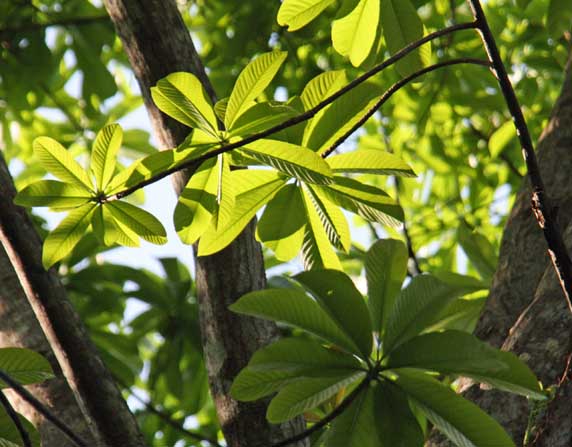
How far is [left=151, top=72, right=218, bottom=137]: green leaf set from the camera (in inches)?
47.8

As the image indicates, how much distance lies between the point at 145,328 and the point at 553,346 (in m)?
1.41

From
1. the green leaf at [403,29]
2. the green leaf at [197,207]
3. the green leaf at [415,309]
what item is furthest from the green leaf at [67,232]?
the green leaf at [403,29]

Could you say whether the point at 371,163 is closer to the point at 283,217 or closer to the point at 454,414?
the point at 283,217

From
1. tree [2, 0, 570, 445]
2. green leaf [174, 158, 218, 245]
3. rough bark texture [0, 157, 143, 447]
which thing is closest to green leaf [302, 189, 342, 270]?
tree [2, 0, 570, 445]

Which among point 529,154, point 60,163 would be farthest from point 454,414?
point 60,163

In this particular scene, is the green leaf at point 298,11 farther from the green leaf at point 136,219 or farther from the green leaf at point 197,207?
the green leaf at point 136,219

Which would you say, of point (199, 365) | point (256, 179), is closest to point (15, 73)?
point (199, 365)

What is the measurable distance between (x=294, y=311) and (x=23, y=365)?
1.63 feet

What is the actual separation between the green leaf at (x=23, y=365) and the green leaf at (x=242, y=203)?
33 centimetres

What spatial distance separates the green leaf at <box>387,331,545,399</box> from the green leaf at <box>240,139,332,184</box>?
280 millimetres

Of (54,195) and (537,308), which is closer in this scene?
(54,195)

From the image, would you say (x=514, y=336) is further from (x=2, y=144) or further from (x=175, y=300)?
(x=2, y=144)

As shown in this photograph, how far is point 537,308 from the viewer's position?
4.87 ft

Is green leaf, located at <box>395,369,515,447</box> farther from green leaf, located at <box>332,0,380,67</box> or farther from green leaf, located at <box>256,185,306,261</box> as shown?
green leaf, located at <box>332,0,380,67</box>
